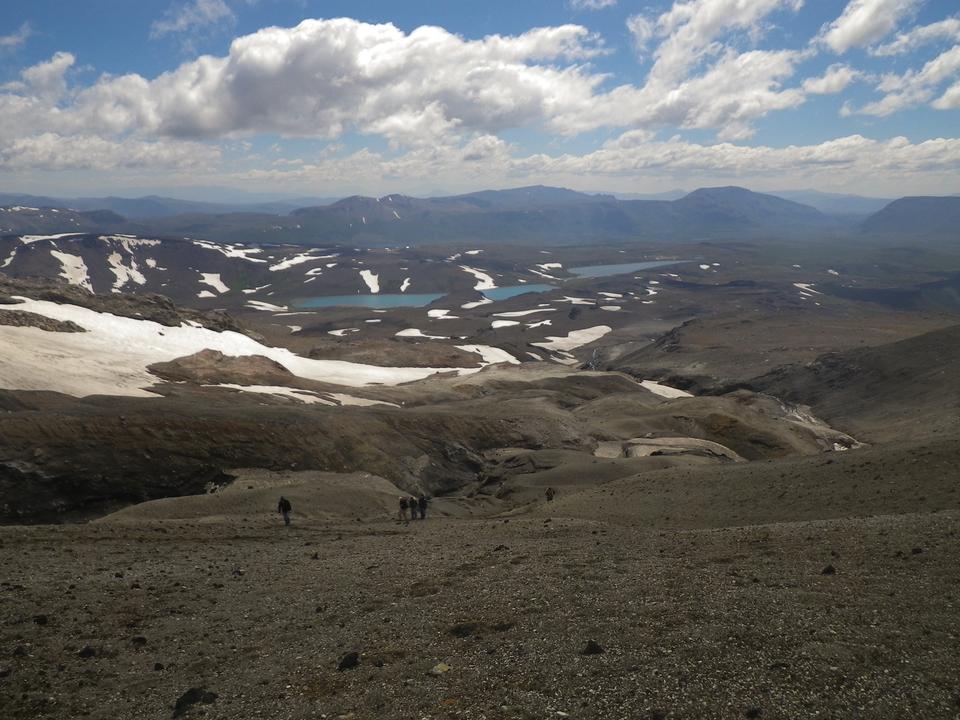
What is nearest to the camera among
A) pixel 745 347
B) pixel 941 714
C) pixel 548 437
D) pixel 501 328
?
pixel 941 714

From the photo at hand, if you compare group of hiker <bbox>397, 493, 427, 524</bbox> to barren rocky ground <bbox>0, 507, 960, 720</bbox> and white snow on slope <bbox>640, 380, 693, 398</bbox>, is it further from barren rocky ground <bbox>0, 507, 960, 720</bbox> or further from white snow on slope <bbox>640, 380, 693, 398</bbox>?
white snow on slope <bbox>640, 380, 693, 398</bbox>

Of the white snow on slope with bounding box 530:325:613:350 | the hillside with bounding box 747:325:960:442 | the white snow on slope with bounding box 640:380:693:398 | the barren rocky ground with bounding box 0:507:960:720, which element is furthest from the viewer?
the white snow on slope with bounding box 530:325:613:350

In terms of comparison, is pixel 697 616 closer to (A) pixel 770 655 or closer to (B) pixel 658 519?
(A) pixel 770 655

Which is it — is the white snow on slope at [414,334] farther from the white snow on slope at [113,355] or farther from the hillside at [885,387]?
the hillside at [885,387]

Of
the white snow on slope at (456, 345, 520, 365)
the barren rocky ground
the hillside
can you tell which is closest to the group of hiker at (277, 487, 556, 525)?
the barren rocky ground

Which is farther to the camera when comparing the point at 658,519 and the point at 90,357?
the point at 90,357

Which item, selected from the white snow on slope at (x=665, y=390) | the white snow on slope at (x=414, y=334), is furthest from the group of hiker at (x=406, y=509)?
the white snow on slope at (x=414, y=334)

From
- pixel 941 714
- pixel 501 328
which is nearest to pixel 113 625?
pixel 941 714

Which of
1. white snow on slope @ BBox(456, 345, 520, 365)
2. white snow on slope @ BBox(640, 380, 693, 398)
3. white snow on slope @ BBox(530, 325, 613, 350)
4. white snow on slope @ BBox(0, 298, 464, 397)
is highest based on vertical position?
white snow on slope @ BBox(0, 298, 464, 397)
